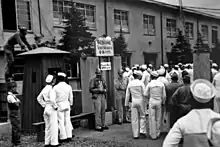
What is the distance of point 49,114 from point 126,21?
16402 mm

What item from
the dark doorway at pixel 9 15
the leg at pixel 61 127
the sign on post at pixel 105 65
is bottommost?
the leg at pixel 61 127

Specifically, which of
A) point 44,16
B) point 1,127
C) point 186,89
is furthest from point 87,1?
point 186,89

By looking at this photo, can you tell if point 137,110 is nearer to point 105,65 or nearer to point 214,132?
point 105,65

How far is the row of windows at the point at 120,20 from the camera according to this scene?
17.9 m

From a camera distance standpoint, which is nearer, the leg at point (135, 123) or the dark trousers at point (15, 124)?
the dark trousers at point (15, 124)

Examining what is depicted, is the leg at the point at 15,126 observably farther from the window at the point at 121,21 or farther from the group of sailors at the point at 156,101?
the window at the point at 121,21

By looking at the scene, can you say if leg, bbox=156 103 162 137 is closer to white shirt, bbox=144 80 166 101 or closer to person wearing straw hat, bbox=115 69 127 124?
white shirt, bbox=144 80 166 101

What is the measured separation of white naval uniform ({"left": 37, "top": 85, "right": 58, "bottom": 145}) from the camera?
727 cm

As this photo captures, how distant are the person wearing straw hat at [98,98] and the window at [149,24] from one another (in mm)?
15934

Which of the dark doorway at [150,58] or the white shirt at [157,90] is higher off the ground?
the dark doorway at [150,58]

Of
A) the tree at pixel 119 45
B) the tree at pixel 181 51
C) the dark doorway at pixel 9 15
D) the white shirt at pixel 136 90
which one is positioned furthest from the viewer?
the tree at pixel 181 51

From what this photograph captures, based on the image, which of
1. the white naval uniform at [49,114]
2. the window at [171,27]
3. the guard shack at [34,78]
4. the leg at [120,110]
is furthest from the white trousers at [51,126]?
the window at [171,27]

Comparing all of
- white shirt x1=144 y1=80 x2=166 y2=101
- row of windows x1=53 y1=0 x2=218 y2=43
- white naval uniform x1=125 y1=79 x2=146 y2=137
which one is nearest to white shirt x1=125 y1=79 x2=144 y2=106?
white naval uniform x1=125 y1=79 x2=146 y2=137

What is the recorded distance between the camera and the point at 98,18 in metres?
20.3
